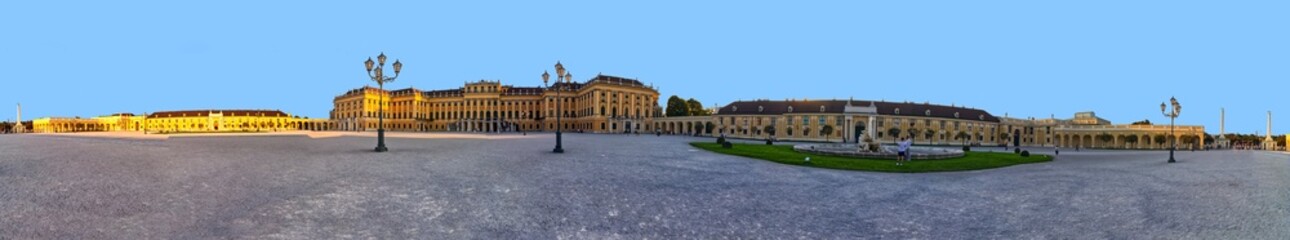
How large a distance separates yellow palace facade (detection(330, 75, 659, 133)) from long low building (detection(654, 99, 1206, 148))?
8.51 metres

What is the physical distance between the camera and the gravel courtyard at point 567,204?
25.5 ft

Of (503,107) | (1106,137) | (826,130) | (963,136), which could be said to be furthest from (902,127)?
(503,107)

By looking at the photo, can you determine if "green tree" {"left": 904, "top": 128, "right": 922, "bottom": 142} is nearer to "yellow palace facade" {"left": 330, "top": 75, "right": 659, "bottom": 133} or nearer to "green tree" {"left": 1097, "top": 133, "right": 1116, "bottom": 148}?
"green tree" {"left": 1097, "top": 133, "right": 1116, "bottom": 148}

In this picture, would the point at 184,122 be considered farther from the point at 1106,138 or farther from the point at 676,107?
the point at 1106,138

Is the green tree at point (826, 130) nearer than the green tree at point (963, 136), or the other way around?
the green tree at point (826, 130)

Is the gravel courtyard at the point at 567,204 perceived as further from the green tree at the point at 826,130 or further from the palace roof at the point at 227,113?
the palace roof at the point at 227,113

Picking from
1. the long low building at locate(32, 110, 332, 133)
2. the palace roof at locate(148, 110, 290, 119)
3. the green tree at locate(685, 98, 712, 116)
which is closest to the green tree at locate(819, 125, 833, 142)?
the green tree at locate(685, 98, 712, 116)

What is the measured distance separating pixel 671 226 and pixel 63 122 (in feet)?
676

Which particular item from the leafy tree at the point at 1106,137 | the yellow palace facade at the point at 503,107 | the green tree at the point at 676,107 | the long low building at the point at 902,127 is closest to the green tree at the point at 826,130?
the long low building at the point at 902,127

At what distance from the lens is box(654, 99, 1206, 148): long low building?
80000 mm

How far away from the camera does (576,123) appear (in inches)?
4289

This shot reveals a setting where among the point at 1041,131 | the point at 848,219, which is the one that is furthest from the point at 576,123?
the point at 848,219

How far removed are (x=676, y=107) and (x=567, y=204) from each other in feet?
327

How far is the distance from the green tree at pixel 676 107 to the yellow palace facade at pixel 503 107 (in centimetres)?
342
